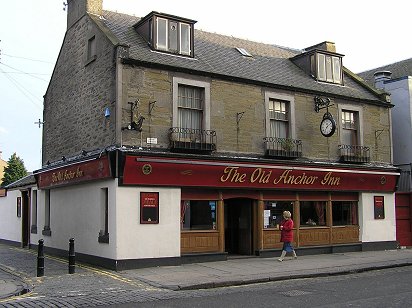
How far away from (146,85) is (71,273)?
20.2 feet

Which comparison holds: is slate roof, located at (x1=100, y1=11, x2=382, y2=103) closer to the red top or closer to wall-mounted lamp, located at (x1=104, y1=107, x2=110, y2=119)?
wall-mounted lamp, located at (x1=104, y1=107, x2=110, y2=119)

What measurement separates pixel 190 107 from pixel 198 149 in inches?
64.0

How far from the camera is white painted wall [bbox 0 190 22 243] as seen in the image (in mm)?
24031

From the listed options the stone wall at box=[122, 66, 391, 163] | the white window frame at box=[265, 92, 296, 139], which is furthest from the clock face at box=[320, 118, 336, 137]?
A: the white window frame at box=[265, 92, 296, 139]

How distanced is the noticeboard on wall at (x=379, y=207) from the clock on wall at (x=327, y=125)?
4248mm

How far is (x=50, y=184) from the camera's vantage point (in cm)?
1938

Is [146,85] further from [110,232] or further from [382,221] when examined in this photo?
[382,221]

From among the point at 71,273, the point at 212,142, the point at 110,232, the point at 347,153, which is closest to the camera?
the point at 71,273

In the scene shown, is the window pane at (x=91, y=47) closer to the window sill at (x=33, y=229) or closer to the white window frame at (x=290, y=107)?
the white window frame at (x=290, y=107)

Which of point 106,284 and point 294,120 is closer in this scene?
point 106,284

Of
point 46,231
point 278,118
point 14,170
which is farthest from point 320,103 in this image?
point 14,170

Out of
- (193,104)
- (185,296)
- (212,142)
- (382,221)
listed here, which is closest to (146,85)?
(193,104)

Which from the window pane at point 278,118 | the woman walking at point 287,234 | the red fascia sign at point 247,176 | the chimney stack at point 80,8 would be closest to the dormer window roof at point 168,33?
the chimney stack at point 80,8

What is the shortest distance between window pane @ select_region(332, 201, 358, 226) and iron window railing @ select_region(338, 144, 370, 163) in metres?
1.82
